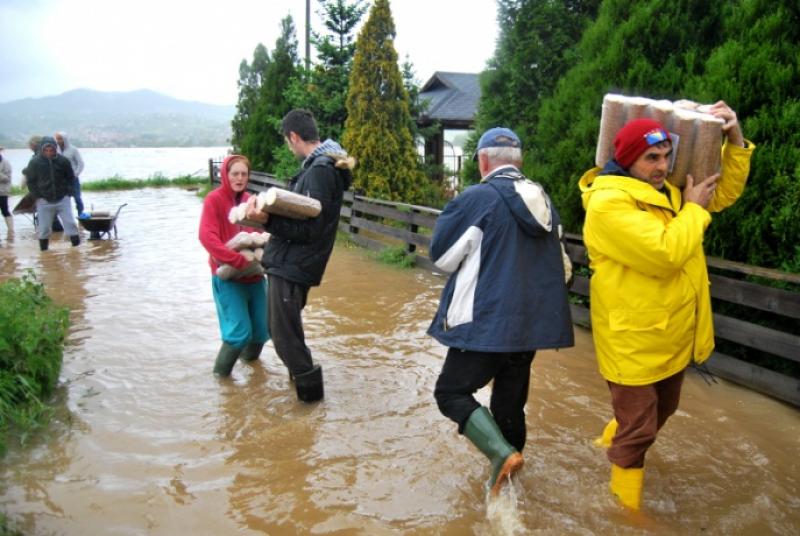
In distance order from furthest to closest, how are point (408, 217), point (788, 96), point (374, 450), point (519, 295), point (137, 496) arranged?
1. point (408, 217)
2. point (788, 96)
3. point (374, 450)
4. point (137, 496)
5. point (519, 295)

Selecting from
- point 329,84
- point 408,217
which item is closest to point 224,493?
point 408,217

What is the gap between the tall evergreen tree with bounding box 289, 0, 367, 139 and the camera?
15.7 meters

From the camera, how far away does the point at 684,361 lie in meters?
3.00

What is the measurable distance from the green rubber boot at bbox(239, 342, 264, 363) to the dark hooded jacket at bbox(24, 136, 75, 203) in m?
7.23

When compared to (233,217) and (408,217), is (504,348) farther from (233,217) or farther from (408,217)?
(408,217)

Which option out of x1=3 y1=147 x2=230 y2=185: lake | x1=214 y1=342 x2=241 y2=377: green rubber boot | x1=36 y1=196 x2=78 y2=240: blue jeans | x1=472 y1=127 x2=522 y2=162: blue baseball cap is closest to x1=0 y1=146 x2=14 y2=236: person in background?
x1=3 y1=147 x2=230 y2=185: lake

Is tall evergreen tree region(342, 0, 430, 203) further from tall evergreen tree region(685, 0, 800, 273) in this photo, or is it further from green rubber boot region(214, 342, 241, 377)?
tall evergreen tree region(685, 0, 800, 273)

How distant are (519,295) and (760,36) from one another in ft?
11.6

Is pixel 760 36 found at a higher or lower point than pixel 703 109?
higher

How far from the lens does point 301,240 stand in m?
4.34

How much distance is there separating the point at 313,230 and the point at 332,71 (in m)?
12.6

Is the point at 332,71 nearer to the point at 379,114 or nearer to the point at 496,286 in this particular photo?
the point at 379,114

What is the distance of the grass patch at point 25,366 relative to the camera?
4.19 m

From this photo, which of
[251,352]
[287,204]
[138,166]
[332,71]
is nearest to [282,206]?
[287,204]
